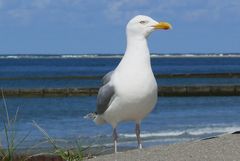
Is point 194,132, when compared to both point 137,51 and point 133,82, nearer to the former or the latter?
point 137,51

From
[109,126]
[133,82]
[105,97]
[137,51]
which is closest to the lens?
[133,82]

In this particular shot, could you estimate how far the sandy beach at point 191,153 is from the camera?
9.40 metres

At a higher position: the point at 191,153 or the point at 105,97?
the point at 105,97

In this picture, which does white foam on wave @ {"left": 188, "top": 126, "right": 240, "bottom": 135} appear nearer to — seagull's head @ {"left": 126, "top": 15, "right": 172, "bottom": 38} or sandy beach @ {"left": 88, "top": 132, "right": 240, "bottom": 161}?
sandy beach @ {"left": 88, "top": 132, "right": 240, "bottom": 161}

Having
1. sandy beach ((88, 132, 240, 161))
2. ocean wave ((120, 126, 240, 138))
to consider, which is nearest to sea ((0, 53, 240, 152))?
ocean wave ((120, 126, 240, 138))

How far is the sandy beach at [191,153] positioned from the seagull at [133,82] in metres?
0.46

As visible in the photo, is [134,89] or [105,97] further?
[105,97]

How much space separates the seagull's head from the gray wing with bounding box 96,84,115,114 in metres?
0.69

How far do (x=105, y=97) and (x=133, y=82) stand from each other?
1.62 feet

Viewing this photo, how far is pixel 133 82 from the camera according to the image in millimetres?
9344

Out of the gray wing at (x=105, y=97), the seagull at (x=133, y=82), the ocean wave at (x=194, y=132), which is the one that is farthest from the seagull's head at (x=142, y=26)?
the ocean wave at (x=194, y=132)

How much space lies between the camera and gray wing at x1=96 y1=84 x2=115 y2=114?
31.5 feet

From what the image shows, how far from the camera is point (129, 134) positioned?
23.1 meters

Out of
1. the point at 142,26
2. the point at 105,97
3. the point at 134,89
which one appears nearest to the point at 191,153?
the point at 134,89
